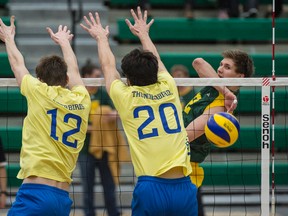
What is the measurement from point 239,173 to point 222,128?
16.3 feet

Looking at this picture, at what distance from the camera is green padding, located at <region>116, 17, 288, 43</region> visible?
1309 centimetres

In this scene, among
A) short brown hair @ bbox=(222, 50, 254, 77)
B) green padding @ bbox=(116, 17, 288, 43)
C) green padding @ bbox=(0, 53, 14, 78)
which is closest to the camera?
short brown hair @ bbox=(222, 50, 254, 77)

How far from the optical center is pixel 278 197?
38.2 feet

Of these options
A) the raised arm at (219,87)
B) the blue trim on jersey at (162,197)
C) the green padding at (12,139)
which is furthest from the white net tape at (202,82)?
the green padding at (12,139)

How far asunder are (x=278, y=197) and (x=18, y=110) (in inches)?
151

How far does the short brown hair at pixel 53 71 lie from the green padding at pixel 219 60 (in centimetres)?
588

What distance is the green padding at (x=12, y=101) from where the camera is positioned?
12.0 meters

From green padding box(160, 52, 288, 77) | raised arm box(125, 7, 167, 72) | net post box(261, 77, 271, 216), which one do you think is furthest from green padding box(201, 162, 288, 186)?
raised arm box(125, 7, 167, 72)

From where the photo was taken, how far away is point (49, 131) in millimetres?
6723

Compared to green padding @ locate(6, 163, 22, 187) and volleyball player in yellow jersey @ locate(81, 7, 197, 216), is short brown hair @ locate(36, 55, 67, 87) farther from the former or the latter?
green padding @ locate(6, 163, 22, 187)

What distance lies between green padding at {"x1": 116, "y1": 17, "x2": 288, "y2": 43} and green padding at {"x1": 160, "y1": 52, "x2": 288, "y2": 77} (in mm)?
409

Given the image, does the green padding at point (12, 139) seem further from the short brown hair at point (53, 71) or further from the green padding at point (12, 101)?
the short brown hair at point (53, 71)

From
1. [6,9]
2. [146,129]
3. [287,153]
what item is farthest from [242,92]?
[146,129]

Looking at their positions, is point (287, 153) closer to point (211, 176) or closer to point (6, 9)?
point (211, 176)
